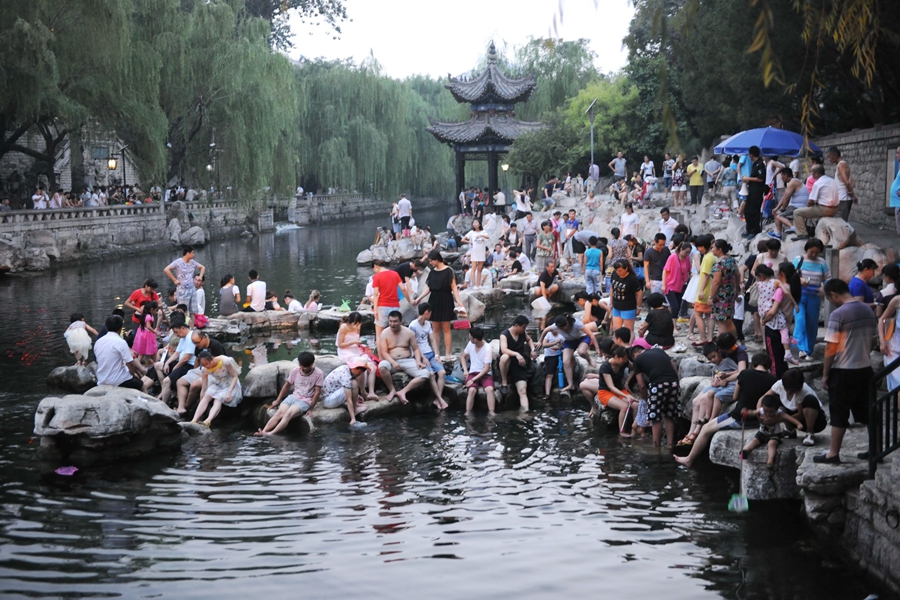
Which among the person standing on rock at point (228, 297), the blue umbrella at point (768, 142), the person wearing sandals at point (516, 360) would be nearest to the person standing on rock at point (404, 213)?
the person standing on rock at point (228, 297)

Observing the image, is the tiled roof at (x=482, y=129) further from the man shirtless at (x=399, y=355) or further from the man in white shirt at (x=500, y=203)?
the man shirtless at (x=399, y=355)

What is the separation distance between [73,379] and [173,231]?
79.6ft

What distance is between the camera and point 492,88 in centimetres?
4044

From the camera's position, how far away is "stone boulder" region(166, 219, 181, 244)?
35250 mm

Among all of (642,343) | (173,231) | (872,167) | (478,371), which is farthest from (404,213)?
(642,343)

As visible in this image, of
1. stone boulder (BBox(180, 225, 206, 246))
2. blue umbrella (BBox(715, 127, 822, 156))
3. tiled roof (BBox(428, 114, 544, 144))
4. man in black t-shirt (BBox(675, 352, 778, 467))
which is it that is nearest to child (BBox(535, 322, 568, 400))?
man in black t-shirt (BBox(675, 352, 778, 467))

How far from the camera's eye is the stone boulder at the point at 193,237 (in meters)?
36.2

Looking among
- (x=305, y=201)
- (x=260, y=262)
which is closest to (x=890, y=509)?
(x=260, y=262)

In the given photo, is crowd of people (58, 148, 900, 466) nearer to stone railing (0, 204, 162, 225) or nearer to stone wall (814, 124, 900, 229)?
stone wall (814, 124, 900, 229)

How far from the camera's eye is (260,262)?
30703 millimetres

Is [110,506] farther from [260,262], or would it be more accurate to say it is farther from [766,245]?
[260,262]

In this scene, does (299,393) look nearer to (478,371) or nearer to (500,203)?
(478,371)

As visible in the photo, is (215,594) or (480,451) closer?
(215,594)

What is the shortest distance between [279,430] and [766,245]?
5.92m
